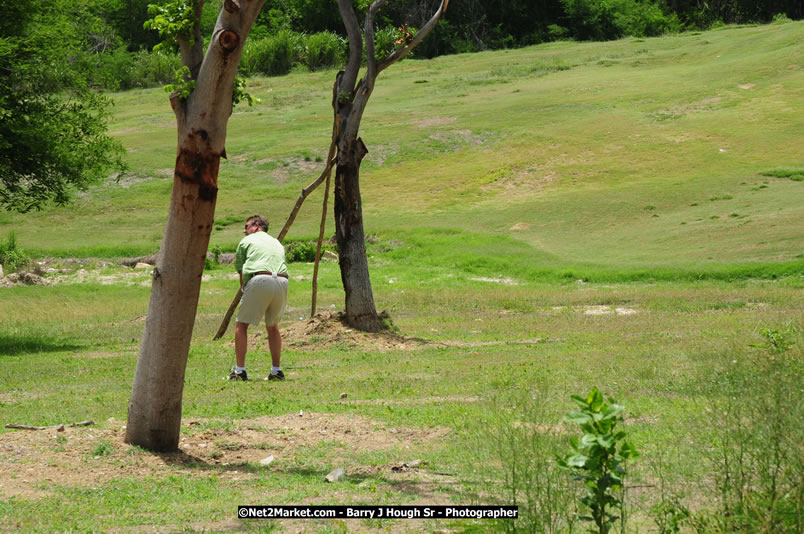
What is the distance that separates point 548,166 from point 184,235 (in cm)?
3956

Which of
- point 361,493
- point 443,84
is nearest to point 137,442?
point 361,493

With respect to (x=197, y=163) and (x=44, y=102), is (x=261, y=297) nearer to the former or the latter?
(x=197, y=163)

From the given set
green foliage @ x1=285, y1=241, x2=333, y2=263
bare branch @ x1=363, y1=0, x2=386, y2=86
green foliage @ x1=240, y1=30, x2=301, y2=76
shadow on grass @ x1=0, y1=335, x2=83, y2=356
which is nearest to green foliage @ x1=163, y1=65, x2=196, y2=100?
shadow on grass @ x1=0, y1=335, x2=83, y2=356

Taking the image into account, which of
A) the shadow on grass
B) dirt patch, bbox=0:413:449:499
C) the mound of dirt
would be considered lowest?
the mound of dirt

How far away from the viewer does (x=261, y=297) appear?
1232cm

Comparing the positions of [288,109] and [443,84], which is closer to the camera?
[288,109]

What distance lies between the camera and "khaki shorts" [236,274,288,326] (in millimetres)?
12297

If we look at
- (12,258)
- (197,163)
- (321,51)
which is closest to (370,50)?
(197,163)

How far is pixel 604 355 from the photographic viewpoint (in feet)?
43.3

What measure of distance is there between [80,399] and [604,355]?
707 cm

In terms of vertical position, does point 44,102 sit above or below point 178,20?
below

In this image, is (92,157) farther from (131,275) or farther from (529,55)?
(529,55)

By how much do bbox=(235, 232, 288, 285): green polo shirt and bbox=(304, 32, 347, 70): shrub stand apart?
7353 centimetres

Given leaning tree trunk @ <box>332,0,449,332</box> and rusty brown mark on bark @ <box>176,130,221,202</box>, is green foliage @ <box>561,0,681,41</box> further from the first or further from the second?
rusty brown mark on bark @ <box>176,130,221,202</box>
